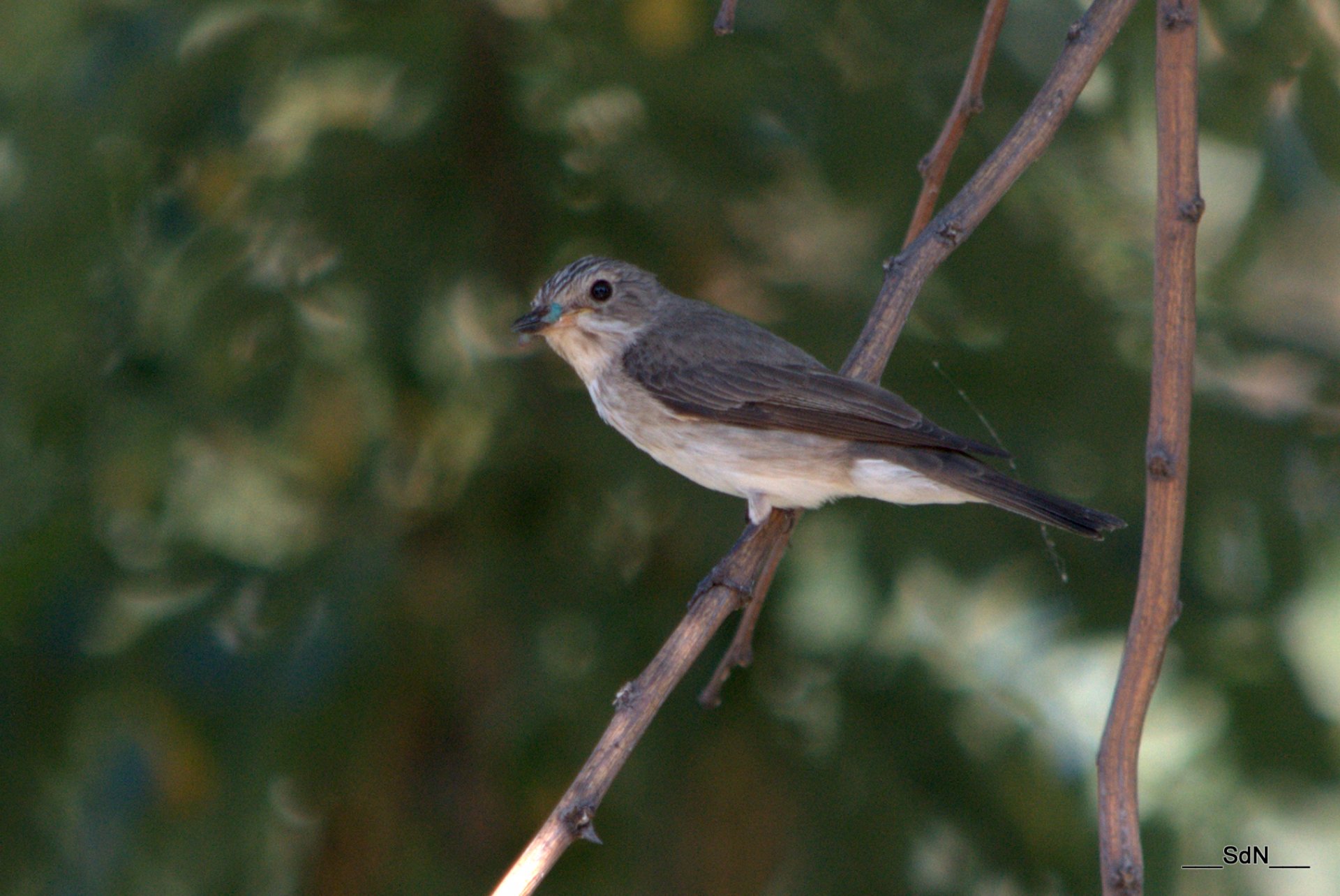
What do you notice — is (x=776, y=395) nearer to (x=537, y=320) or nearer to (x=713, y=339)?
(x=713, y=339)

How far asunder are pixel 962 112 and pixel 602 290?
1.18 metres

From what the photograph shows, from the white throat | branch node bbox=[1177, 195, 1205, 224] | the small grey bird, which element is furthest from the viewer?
the white throat

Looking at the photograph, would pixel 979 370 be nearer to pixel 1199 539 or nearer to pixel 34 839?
pixel 1199 539

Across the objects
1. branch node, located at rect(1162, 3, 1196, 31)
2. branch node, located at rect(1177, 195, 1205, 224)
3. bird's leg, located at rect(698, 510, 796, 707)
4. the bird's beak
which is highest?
branch node, located at rect(1162, 3, 1196, 31)

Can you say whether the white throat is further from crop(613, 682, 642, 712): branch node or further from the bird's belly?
crop(613, 682, 642, 712): branch node

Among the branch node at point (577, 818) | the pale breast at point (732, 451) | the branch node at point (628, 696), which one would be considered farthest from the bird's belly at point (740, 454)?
the branch node at point (577, 818)

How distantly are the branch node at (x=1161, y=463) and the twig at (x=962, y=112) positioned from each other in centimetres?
108

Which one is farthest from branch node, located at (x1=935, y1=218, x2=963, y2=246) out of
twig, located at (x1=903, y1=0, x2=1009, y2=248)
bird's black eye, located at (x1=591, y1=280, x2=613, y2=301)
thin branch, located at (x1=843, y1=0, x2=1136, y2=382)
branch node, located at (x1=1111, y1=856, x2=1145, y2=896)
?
branch node, located at (x1=1111, y1=856, x2=1145, y2=896)

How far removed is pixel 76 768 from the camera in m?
3.73

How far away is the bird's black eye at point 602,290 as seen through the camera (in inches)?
151

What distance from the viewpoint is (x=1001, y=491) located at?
10.2 feet

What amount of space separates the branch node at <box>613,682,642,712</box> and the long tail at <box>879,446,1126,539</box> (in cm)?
103

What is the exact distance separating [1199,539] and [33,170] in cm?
360

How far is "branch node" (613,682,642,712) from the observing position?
2445 mm
